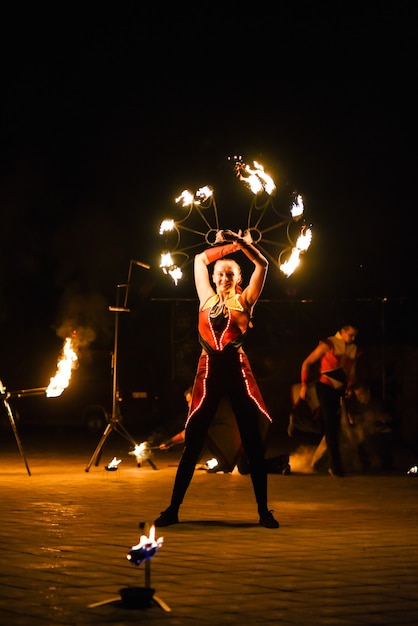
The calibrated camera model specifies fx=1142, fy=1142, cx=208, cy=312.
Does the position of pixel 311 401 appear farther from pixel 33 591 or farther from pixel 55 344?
pixel 55 344

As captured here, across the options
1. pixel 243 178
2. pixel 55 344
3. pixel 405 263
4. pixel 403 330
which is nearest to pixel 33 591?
pixel 243 178

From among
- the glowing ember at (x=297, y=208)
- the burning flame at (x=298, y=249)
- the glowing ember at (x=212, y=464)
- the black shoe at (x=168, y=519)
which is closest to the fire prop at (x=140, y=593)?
the black shoe at (x=168, y=519)

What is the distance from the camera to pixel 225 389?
871cm

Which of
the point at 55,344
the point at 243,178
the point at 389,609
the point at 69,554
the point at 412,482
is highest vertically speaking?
the point at 55,344

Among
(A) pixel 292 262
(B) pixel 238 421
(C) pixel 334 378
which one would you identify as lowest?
(B) pixel 238 421

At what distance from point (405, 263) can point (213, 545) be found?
25.1 metres

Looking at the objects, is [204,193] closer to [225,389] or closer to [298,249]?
[298,249]

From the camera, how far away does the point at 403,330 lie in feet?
71.6

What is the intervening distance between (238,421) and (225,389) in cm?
26

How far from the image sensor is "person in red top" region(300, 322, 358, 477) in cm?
1334

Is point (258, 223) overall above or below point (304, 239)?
above

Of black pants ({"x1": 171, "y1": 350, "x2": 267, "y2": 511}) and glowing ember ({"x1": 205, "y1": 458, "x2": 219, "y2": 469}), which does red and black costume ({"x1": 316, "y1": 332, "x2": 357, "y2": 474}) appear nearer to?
glowing ember ({"x1": 205, "y1": 458, "x2": 219, "y2": 469})

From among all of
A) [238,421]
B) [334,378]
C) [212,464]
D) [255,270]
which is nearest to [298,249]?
[255,270]

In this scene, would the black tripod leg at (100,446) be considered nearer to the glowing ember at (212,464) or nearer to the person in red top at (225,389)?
the glowing ember at (212,464)
